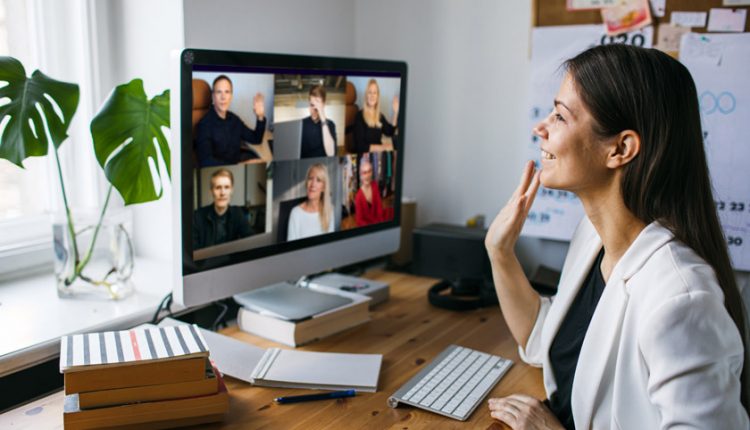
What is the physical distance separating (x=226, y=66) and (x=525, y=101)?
1.00m

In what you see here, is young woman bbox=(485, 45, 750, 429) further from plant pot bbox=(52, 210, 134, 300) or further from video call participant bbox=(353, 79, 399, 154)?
plant pot bbox=(52, 210, 134, 300)

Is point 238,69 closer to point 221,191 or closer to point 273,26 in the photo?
point 221,191

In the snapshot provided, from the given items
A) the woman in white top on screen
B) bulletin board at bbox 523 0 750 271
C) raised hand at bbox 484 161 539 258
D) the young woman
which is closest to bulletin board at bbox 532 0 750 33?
bulletin board at bbox 523 0 750 271

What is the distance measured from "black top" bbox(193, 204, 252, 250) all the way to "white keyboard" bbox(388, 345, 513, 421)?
1.48 feet

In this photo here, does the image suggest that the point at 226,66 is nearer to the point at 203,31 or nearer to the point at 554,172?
the point at 203,31

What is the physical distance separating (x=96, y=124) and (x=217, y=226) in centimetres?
31

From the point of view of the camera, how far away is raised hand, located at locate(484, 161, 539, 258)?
1.55 metres

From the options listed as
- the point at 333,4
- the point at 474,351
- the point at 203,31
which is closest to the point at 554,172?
the point at 474,351

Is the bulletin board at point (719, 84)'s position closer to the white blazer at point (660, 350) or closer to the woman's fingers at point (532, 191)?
the woman's fingers at point (532, 191)

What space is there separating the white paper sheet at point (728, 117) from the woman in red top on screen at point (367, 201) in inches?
33.5

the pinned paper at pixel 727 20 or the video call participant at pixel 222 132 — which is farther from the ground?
the pinned paper at pixel 727 20

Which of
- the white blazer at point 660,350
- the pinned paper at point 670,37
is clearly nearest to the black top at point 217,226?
the white blazer at point 660,350

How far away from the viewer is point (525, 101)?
204 centimetres

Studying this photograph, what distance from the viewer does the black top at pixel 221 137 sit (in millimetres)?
1327
